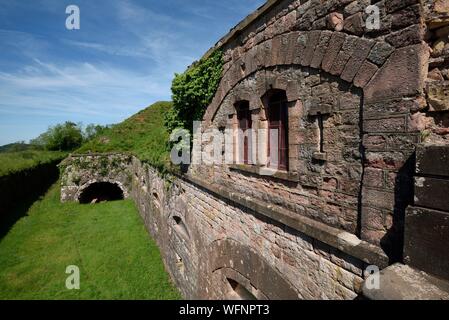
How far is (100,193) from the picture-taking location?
2383 centimetres

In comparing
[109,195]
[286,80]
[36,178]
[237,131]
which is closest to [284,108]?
[286,80]

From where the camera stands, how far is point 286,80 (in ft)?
13.1

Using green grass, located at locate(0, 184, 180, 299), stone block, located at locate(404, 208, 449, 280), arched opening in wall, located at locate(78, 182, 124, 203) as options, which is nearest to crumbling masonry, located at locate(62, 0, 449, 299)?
stone block, located at locate(404, 208, 449, 280)

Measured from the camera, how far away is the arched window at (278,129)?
4336 mm

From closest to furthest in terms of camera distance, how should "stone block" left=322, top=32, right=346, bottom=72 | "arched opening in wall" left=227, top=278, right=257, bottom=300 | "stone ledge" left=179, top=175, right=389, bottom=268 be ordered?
"stone ledge" left=179, top=175, right=389, bottom=268
"stone block" left=322, top=32, right=346, bottom=72
"arched opening in wall" left=227, top=278, right=257, bottom=300

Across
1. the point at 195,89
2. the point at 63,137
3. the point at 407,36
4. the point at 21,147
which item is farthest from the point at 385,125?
the point at 21,147

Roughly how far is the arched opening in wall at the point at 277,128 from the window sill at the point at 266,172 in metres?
0.13

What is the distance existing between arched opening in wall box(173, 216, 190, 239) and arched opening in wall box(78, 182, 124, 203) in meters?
14.1

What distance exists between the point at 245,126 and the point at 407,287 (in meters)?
3.69

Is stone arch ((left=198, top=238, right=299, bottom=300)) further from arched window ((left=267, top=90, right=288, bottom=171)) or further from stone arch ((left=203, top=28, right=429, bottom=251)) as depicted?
stone arch ((left=203, top=28, right=429, bottom=251))

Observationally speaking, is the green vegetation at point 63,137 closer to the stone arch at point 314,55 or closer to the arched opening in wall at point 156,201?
the arched opening in wall at point 156,201

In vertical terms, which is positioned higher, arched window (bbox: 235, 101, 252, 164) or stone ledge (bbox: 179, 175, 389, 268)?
arched window (bbox: 235, 101, 252, 164)

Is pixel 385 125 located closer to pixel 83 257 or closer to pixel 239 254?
pixel 239 254

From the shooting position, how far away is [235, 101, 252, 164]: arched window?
519 centimetres
